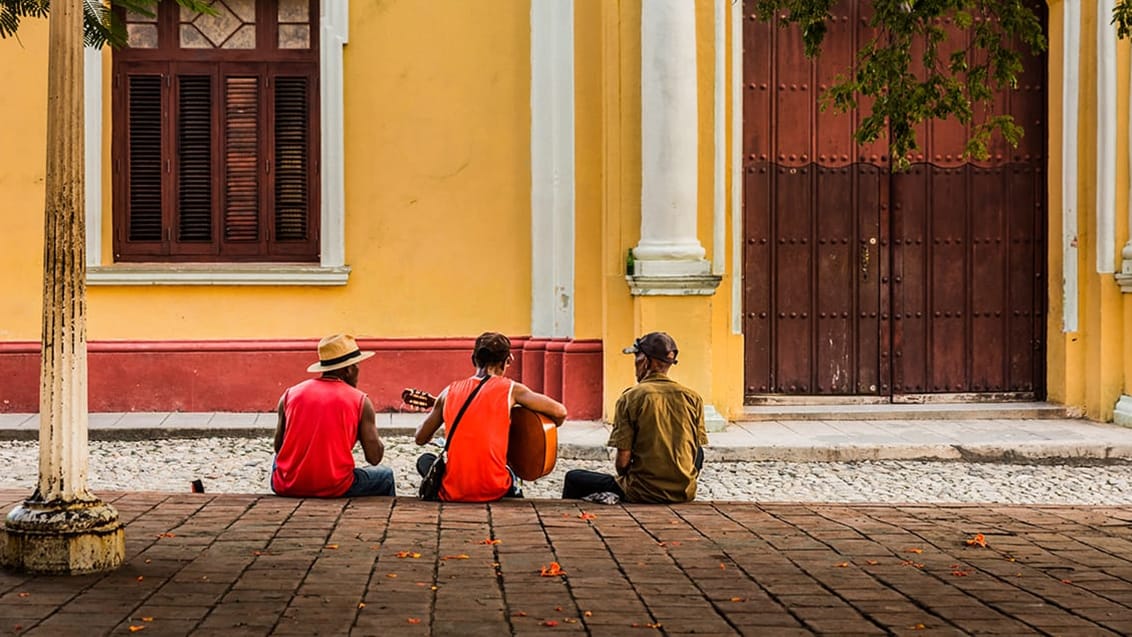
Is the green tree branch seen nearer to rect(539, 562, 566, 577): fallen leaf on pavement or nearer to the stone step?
rect(539, 562, 566, 577): fallen leaf on pavement

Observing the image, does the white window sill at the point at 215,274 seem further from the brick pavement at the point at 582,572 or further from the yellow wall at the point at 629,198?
the brick pavement at the point at 582,572

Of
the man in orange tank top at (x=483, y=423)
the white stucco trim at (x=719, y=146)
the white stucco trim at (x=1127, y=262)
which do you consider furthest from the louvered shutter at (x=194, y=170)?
the white stucco trim at (x=1127, y=262)

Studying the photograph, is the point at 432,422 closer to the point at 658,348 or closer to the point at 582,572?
the point at 658,348

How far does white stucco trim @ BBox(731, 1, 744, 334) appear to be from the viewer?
1202cm

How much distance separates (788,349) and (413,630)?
317 inches

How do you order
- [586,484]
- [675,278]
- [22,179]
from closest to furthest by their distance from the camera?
[586,484], [675,278], [22,179]

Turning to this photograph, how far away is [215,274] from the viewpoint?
39.3ft

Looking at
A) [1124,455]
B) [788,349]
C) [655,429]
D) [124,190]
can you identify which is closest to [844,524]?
[655,429]

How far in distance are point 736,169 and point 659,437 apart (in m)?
4.79

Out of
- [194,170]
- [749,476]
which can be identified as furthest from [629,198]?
[194,170]

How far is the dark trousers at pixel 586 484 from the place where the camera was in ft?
26.1

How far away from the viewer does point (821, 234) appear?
12438mm

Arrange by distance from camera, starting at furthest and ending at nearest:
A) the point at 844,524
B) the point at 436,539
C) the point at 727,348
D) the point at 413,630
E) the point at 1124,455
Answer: the point at 727,348
the point at 1124,455
the point at 844,524
the point at 436,539
the point at 413,630

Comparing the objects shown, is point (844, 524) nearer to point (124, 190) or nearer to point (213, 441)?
point (213, 441)
